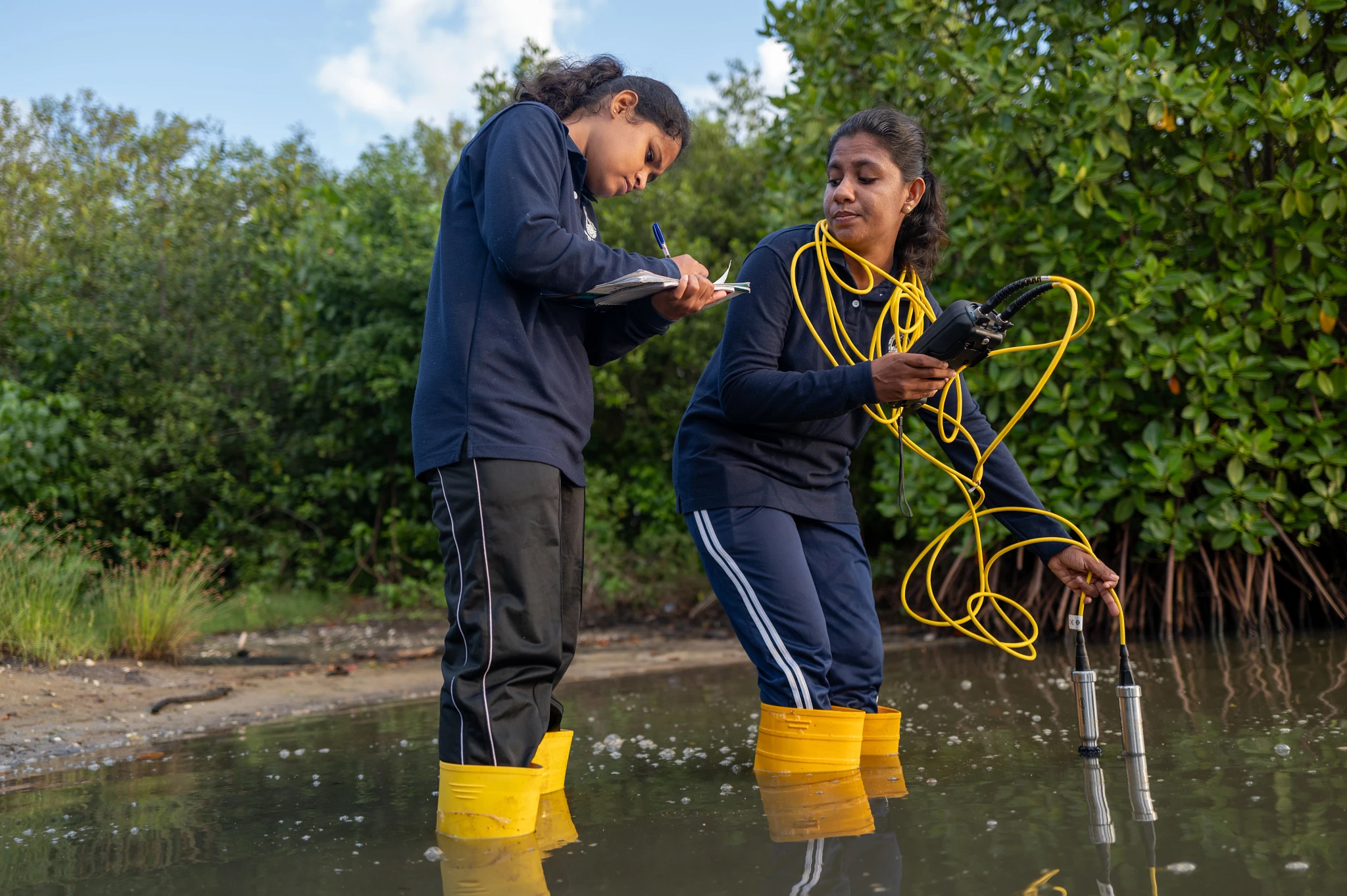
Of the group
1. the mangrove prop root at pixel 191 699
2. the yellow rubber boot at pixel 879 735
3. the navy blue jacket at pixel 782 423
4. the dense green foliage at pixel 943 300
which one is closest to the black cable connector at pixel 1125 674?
the navy blue jacket at pixel 782 423

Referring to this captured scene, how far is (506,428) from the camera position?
2.48 meters

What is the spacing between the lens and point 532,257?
7.95 ft

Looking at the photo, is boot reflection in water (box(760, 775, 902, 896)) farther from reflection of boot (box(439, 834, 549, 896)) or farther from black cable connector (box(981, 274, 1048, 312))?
black cable connector (box(981, 274, 1048, 312))

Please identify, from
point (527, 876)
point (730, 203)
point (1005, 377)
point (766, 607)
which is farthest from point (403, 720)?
point (730, 203)

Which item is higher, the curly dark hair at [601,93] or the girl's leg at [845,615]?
the curly dark hair at [601,93]

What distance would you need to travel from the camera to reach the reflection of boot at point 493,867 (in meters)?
2.06

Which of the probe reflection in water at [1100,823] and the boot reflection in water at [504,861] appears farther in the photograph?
the boot reflection in water at [504,861]

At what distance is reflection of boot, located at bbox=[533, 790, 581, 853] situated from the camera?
2406mm

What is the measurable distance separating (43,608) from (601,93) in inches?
167

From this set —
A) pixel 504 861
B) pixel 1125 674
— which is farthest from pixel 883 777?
pixel 504 861

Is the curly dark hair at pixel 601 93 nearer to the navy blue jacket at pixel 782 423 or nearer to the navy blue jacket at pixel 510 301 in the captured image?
the navy blue jacket at pixel 510 301

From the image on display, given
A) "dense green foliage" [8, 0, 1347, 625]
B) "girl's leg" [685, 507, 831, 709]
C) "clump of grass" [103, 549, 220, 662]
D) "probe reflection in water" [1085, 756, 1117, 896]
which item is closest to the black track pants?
"girl's leg" [685, 507, 831, 709]

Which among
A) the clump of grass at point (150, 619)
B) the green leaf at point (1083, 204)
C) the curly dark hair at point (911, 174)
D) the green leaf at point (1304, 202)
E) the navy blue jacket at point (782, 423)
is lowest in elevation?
the clump of grass at point (150, 619)

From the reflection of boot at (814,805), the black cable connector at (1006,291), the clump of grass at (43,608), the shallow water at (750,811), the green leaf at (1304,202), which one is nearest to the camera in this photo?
the shallow water at (750,811)
